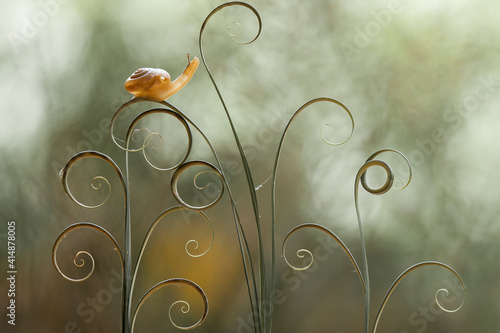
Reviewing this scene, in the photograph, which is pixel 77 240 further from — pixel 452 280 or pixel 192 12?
pixel 452 280

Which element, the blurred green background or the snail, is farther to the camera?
the blurred green background

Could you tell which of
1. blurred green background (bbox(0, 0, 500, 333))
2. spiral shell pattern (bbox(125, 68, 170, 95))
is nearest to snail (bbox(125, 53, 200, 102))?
spiral shell pattern (bbox(125, 68, 170, 95))

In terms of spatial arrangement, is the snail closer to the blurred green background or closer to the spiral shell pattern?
the spiral shell pattern

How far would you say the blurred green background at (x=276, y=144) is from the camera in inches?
71.1

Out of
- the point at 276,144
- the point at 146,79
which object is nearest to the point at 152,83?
the point at 146,79

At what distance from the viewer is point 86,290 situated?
1.81 m

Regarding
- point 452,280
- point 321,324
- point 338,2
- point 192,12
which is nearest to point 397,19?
point 338,2

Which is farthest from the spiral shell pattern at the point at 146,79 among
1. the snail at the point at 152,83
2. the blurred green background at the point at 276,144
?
the blurred green background at the point at 276,144

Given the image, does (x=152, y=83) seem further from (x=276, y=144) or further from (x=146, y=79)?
(x=276, y=144)

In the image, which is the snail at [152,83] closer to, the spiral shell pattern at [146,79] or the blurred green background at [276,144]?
the spiral shell pattern at [146,79]

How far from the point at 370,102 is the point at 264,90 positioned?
36 centimetres

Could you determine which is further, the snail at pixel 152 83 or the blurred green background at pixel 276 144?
the blurred green background at pixel 276 144

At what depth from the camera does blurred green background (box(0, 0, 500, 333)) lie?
1806mm

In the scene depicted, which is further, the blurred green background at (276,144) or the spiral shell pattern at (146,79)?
the blurred green background at (276,144)
